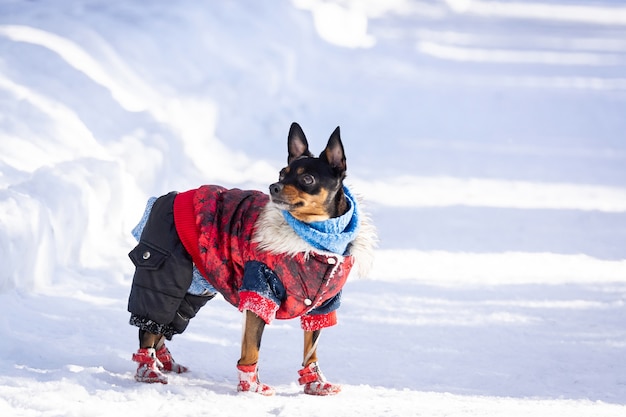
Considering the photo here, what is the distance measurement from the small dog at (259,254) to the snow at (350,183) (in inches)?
10.5

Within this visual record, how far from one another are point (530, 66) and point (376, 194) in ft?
30.9

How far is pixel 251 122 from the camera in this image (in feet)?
38.7

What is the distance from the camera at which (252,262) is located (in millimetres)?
3963

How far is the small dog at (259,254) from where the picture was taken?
155 inches

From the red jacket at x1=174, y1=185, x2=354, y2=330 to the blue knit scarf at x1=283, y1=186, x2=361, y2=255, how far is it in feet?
0.14

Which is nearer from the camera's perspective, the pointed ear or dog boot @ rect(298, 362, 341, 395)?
the pointed ear

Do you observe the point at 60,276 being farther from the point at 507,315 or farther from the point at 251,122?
the point at 251,122

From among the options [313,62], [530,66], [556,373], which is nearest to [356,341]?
[556,373]

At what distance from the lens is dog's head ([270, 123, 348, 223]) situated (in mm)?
3896

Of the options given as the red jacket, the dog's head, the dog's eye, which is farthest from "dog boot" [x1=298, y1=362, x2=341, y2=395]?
Answer: the dog's eye

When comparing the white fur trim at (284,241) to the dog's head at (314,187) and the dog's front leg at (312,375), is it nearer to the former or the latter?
the dog's head at (314,187)

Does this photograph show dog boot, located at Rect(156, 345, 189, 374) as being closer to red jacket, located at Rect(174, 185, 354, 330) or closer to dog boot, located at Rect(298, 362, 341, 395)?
red jacket, located at Rect(174, 185, 354, 330)

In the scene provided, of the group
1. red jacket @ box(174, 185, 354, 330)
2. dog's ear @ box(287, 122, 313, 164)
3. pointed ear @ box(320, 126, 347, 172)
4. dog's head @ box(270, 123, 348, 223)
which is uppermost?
dog's ear @ box(287, 122, 313, 164)

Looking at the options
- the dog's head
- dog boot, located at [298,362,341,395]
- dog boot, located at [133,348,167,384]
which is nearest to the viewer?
the dog's head
